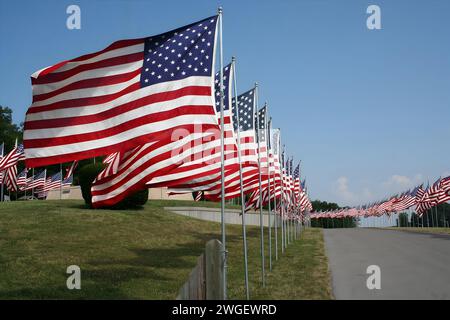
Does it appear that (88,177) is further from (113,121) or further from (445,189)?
(445,189)

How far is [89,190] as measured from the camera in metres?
27.4

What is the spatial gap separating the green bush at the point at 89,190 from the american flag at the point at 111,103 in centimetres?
1910

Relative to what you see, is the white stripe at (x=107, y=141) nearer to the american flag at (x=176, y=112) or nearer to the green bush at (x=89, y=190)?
the american flag at (x=176, y=112)

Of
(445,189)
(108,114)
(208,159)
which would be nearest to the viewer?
(108,114)

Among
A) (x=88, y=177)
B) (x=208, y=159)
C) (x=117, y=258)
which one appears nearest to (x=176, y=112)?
(x=208, y=159)

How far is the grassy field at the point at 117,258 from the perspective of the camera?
1127 centimetres

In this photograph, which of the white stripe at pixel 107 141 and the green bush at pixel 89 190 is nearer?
the white stripe at pixel 107 141

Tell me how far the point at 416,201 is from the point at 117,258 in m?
57.3

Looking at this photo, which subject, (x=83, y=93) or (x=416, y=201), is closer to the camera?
(x=83, y=93)

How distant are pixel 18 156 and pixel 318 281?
2961cm

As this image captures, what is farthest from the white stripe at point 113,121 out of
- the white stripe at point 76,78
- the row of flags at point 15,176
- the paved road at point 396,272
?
the row of flags at point 15,176

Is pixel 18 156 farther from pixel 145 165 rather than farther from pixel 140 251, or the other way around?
pixel 145 165

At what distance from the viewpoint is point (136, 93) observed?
27.8 ft
